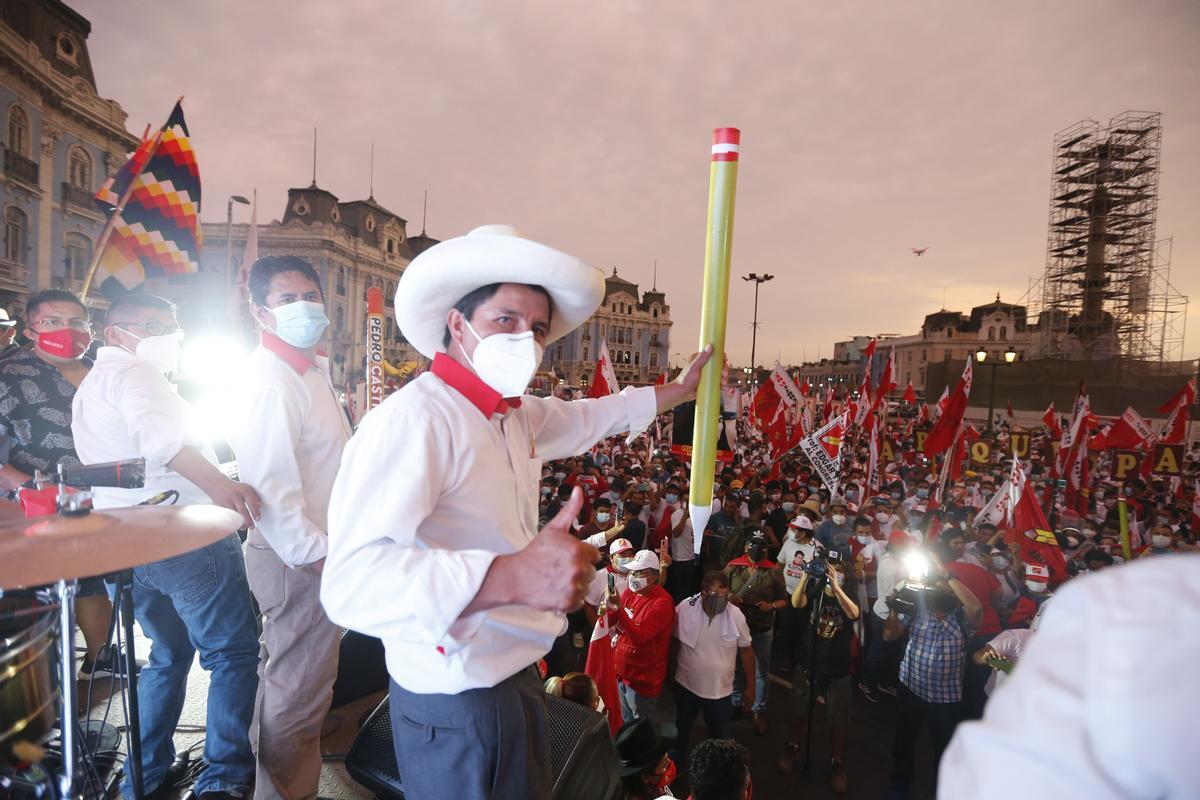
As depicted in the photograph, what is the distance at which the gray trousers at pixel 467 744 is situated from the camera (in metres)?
1.67

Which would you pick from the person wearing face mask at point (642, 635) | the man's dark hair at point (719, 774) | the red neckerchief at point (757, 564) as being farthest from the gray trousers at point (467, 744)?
the red neckerchief at point (757, 564)

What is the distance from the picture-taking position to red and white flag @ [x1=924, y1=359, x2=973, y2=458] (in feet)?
41.4

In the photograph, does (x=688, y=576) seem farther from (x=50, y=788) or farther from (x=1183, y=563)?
(x=1183, y=563)

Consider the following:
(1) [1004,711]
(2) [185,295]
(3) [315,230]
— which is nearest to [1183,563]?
(1) [1004,711]

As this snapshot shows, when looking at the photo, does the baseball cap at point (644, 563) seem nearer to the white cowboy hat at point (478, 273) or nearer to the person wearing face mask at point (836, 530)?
the white cowboy hat at point (478, 273)

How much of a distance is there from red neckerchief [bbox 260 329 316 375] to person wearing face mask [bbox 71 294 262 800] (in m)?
0.57

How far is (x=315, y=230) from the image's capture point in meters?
55.1

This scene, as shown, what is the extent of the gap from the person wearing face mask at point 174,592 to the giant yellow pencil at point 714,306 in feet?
6.69

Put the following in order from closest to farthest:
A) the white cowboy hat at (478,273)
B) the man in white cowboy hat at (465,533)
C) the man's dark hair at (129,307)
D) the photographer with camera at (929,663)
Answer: the man in white cowboy hat at (465,533)
the white cowboy hat at (478,273)
the man's dark hair at (129,307)
the photographer with camera at (929,663)

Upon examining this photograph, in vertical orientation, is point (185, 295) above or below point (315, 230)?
below

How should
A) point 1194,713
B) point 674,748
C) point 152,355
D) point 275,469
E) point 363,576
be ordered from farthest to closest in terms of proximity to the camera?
point 674,748 < point 152,355 < point 275,469 < point 363,576 < point 1194,713

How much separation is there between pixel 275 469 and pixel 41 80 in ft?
87.8

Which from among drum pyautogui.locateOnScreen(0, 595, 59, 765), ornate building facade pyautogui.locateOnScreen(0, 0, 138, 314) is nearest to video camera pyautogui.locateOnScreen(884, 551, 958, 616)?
drum pyautogui.locateOnScreen(0, 595, 59, 765)

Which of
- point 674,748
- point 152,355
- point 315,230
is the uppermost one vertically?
point 315,230
